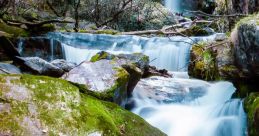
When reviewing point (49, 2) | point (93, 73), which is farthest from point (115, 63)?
point (49, 2)

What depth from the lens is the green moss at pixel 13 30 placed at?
1081 centimetres

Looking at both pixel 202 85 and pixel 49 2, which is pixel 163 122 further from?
pixel 49 2

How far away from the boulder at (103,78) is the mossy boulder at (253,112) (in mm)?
1937

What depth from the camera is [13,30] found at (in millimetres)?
11000

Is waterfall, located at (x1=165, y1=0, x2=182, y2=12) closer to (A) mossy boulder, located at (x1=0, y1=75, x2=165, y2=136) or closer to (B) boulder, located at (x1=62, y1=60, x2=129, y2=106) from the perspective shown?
(B) boulder, located at (x1=62, y1=60, x2=129, y2=106)

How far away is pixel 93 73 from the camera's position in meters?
5.46

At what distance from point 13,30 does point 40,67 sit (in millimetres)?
4431

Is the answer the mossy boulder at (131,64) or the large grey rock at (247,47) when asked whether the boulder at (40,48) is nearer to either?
the mossy boulder at (131,64)

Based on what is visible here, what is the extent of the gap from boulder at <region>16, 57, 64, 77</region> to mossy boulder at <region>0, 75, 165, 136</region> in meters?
3.66

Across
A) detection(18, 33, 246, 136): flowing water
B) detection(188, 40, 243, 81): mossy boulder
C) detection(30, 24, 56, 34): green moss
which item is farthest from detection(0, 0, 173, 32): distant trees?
detection(188, 40, 243, 81): mossy boulder

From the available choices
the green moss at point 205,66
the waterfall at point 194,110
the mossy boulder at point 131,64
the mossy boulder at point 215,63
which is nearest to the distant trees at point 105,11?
the green moss at point 205,66

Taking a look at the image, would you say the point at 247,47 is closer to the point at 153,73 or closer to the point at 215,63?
the point at 215,63

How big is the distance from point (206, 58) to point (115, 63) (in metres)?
2.69

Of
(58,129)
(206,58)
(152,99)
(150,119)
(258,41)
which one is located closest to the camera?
(58,129)
